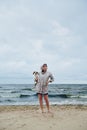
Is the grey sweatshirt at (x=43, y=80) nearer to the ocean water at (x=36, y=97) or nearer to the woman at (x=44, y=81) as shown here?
the woman at (x=44, y=81)

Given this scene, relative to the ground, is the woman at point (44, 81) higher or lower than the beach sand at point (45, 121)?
higher

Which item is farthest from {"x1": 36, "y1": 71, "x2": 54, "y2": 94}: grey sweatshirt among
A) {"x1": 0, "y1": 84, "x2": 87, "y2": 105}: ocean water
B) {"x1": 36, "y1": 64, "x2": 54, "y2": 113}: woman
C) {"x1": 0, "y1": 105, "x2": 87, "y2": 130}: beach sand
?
{"x1": 0, "y1": 84, "x2": 87, "y2": 105}: ocean water

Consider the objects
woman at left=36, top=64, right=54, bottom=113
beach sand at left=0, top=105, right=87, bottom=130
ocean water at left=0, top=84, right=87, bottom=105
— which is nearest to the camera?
beach sand at left=0, top=105, right=87, bottom=130

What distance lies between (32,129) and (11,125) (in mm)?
761

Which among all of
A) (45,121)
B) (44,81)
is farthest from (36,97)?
(45,121)

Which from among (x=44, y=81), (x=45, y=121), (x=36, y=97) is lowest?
(x=45, y=121)

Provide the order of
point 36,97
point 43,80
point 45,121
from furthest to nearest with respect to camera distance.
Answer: point 36,97 → point 43,80 → point 45,121

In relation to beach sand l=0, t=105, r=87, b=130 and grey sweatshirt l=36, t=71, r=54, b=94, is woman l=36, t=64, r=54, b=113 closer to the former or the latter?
grey sweatshirt l=36, t=71, r=54, b=94

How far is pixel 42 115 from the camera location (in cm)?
955

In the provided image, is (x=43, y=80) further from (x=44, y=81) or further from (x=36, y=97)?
(x=36, y=97)

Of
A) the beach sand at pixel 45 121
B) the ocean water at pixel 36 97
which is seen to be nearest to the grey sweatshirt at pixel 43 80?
the beach sand at pixel 45 121

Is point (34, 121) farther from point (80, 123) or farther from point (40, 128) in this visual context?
point (80, 123)

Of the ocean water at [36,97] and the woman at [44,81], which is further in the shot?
the ocean water at [36,97]

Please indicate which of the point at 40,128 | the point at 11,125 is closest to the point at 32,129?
the point at 40,128
